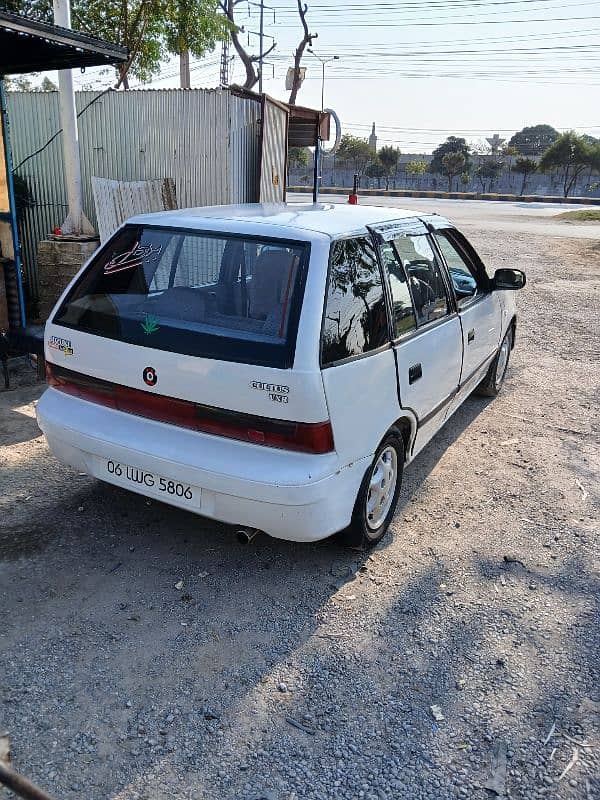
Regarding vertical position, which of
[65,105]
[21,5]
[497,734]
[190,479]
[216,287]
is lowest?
[497,734]

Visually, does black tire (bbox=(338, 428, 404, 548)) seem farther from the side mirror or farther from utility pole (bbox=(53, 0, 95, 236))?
utility pole (bbox=(53, 0, 95, 236))

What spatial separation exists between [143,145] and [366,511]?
22.3ft

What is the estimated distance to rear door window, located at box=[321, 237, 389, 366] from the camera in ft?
9.88

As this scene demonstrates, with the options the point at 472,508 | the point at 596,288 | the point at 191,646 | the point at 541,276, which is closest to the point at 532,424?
the point at 472,508

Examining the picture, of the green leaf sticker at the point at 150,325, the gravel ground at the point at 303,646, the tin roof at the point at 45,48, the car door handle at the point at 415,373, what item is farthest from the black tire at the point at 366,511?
the tin roof at the point at 45,48

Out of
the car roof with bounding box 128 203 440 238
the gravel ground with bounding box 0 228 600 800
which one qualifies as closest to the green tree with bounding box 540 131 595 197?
the gravel ground with bounding box 0 228 600 800

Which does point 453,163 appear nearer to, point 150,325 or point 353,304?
point 353,304

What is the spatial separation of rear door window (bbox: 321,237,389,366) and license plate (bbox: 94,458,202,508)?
890mm

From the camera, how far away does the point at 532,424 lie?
5.57 meters

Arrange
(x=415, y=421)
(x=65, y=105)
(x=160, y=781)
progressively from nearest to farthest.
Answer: (x=160, y=781)
(x=415, y=421)
(x=65, y=105)

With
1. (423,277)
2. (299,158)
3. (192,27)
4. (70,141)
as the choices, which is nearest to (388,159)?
(299,158)

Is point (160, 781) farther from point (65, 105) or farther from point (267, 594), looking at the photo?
point (65, 105)

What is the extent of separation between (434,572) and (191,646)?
1340 millimetres

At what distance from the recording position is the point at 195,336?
305 cm
